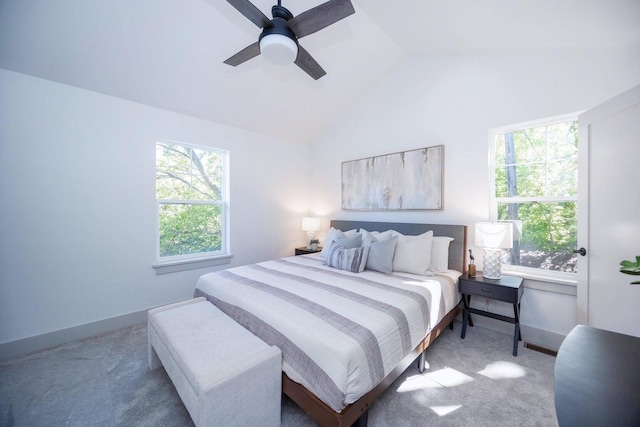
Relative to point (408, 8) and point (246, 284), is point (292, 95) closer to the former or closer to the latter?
point (408, 8)

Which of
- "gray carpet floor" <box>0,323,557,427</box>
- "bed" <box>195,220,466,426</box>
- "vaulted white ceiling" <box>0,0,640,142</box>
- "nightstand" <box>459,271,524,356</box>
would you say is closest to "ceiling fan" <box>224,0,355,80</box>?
"vaulted white ceiling" <box>0,0,640,142</box>

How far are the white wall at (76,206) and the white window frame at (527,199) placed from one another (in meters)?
3.60

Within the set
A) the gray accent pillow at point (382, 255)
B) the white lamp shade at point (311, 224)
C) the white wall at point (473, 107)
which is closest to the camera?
the white wall at point (473, 107)

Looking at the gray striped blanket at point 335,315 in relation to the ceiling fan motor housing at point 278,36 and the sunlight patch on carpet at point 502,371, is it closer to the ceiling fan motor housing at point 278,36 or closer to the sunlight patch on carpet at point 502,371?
the sunlight patch on carpet at point 502,371

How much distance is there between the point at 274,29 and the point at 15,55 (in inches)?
92.1

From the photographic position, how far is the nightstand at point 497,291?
220cm

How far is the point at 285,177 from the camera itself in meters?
4.37

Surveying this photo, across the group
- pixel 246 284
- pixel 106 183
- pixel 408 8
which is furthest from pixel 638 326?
pixel 106 183

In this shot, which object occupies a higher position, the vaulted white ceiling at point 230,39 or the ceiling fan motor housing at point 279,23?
the vaulted white ceiling at point 230,39

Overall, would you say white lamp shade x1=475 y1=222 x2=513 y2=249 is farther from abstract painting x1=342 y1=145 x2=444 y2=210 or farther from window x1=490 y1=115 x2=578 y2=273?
abstract painting x1=342 y1=145 x2=444 y2=210

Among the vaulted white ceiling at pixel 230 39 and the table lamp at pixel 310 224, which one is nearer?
the vaulted white ceiling at pixel 230 39

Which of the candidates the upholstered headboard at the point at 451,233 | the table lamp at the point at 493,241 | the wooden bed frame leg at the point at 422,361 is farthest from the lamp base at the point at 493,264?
the wooden bed frame leg at the point at 422,361

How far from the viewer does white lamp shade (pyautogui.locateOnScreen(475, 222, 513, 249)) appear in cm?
235

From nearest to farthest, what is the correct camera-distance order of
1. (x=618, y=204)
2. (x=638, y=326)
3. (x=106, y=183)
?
(x=638, y=326)
(x=618, y=204)
(x=106, y=183)
